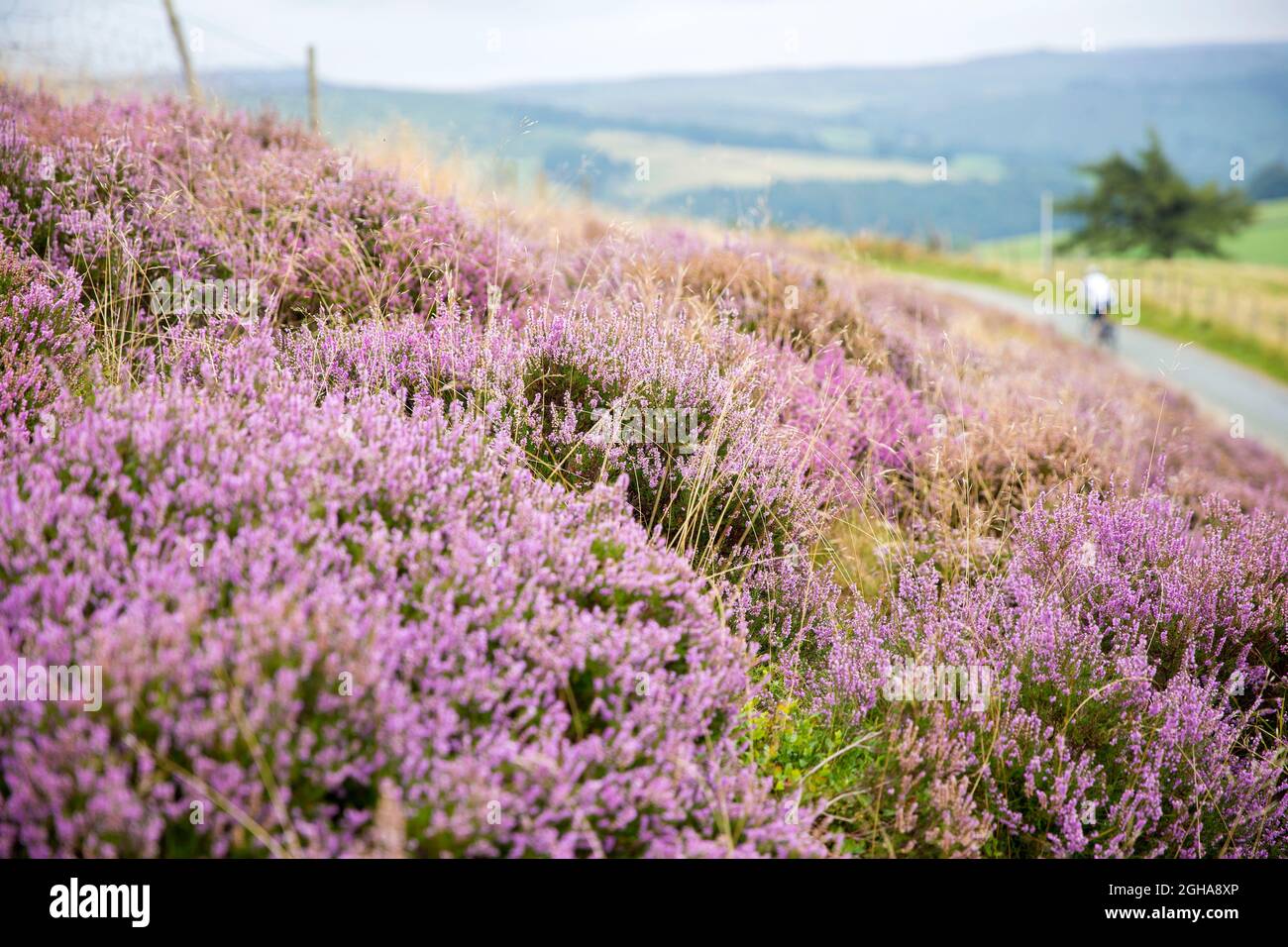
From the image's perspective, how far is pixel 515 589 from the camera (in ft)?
7.52

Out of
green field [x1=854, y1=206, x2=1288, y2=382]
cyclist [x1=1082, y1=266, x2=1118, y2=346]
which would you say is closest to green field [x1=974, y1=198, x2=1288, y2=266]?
green field [x1=854, y1=206, x2=1288, y2=382]

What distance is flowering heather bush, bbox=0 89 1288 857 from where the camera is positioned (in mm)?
1784

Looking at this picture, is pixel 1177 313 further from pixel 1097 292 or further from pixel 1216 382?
pixel 1097 292

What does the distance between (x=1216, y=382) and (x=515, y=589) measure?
72.0 feet

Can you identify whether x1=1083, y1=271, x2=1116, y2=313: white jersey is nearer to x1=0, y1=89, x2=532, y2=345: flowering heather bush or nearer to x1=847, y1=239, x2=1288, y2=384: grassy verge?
x1=847, y1=239, x2=1288, y2=384: grassy verge

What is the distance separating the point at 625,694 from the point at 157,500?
4.35 feet

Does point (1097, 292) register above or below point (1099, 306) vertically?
above

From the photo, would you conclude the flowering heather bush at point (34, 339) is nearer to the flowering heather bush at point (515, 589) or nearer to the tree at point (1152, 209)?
the flowering heather bush at point (515, 589)

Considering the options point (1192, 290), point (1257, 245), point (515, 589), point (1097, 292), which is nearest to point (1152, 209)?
point (1192, 290)

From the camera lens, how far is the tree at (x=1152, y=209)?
5884 cm

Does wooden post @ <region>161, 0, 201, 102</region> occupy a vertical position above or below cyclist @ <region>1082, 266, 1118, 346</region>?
above

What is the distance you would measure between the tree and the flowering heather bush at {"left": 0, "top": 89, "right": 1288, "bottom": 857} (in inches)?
2602

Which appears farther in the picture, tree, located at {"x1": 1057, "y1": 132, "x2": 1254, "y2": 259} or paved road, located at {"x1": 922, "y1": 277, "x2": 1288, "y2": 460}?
tree, located at {"x1": 1057, "y1": 132, "x2": 1254, "y2": 259}
